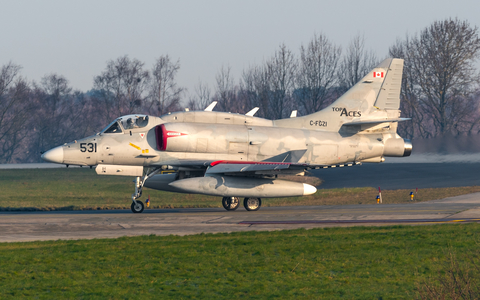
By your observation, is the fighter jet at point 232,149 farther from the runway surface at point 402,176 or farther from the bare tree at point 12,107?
the bare tree at point 12,107

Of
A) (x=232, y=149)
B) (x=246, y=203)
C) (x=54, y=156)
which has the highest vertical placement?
(x=232, y=149)

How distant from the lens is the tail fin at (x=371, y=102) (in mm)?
23266

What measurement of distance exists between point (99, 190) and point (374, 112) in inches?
894

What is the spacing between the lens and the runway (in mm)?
15016

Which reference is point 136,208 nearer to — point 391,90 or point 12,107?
point 391,90

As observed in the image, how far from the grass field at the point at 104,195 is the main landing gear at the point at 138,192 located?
17.0ft

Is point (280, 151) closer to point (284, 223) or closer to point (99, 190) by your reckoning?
point (284, 223)

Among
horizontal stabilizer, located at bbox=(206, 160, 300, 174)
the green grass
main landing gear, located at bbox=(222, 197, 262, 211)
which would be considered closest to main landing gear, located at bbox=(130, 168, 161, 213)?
horizontal stabilizer, located at bbox=(206, 160, 300, 174)

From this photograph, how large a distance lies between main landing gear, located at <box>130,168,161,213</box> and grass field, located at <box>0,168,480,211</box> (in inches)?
204

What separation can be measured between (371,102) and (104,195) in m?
19.2

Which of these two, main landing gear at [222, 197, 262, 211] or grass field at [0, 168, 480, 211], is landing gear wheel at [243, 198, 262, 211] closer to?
main landing gear at [222, 197, 262, 211]

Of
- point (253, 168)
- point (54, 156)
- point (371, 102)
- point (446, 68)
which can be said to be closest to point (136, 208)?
point (54, 156)

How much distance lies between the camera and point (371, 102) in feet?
78.1

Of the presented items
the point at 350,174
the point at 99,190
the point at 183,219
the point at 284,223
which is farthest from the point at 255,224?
the point at 350,174
